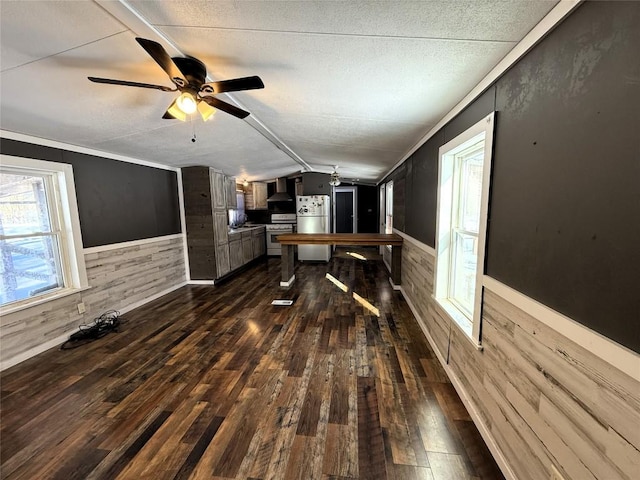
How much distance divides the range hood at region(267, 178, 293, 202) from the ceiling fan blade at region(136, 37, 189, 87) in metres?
5.51

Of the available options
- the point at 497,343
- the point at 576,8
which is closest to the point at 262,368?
the point at 497,343

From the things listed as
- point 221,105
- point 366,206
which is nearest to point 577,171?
point 221,105

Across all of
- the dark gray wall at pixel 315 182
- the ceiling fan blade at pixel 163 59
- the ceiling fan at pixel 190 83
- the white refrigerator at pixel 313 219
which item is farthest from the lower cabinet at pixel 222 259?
the ceiling fan blade at pixel 163 59

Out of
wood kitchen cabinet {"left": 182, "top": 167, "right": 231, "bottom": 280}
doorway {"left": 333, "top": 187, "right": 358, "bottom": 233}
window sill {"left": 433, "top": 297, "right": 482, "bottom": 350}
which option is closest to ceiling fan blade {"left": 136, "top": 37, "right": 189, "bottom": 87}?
window sill {"left": 433, "top": 297, "right": 482, "bottom": 350}

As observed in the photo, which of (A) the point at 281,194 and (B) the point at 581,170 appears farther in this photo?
(A) the point at 281,194

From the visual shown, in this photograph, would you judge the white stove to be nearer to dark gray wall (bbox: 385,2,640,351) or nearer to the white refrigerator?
the white refrigerator

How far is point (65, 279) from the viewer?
299 centimetres

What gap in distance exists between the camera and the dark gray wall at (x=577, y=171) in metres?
0.79

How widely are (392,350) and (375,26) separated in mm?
2527

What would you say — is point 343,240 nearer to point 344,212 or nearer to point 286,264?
point 286,264

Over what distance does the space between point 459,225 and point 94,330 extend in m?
4.01

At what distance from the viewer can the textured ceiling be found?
1.17m

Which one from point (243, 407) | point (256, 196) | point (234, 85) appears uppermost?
point (234, 85)

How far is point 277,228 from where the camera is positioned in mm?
7168
